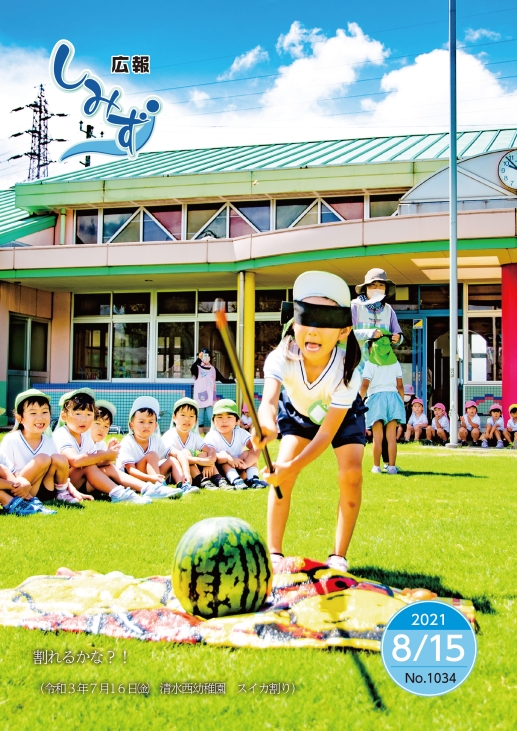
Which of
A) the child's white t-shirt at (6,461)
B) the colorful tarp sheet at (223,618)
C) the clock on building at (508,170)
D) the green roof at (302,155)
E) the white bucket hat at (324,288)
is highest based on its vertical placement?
the green roof at (302,155)

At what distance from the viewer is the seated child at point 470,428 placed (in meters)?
14.1

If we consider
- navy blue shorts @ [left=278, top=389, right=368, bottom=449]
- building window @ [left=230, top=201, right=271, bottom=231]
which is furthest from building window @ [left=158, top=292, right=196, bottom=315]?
navy blue shorts @ [left=278, top=389, right=368, bottom=449]

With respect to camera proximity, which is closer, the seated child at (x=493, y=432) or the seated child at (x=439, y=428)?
the seated child at (x=493, y=432)

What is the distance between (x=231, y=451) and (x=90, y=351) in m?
13.6

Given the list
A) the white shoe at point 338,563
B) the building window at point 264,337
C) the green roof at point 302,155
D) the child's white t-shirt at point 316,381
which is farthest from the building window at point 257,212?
the white shoe at point 338,563

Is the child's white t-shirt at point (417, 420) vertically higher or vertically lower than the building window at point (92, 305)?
lower

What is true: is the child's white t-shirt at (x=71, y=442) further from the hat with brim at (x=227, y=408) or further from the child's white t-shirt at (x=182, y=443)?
the hat with brim at (x=227, y=408)

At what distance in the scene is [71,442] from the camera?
6938 millimetres

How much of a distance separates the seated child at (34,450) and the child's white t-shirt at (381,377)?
3943mm

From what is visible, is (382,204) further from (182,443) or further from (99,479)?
(99,479)

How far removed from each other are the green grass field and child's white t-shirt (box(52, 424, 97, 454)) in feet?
2.87

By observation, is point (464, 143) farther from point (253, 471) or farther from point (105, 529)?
point (105, 529)

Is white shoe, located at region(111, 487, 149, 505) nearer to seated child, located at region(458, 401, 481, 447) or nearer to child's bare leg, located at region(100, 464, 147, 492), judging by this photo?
child's bare leg, located at region(100, 464, 147, 492)

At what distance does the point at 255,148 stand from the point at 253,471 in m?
17.2
